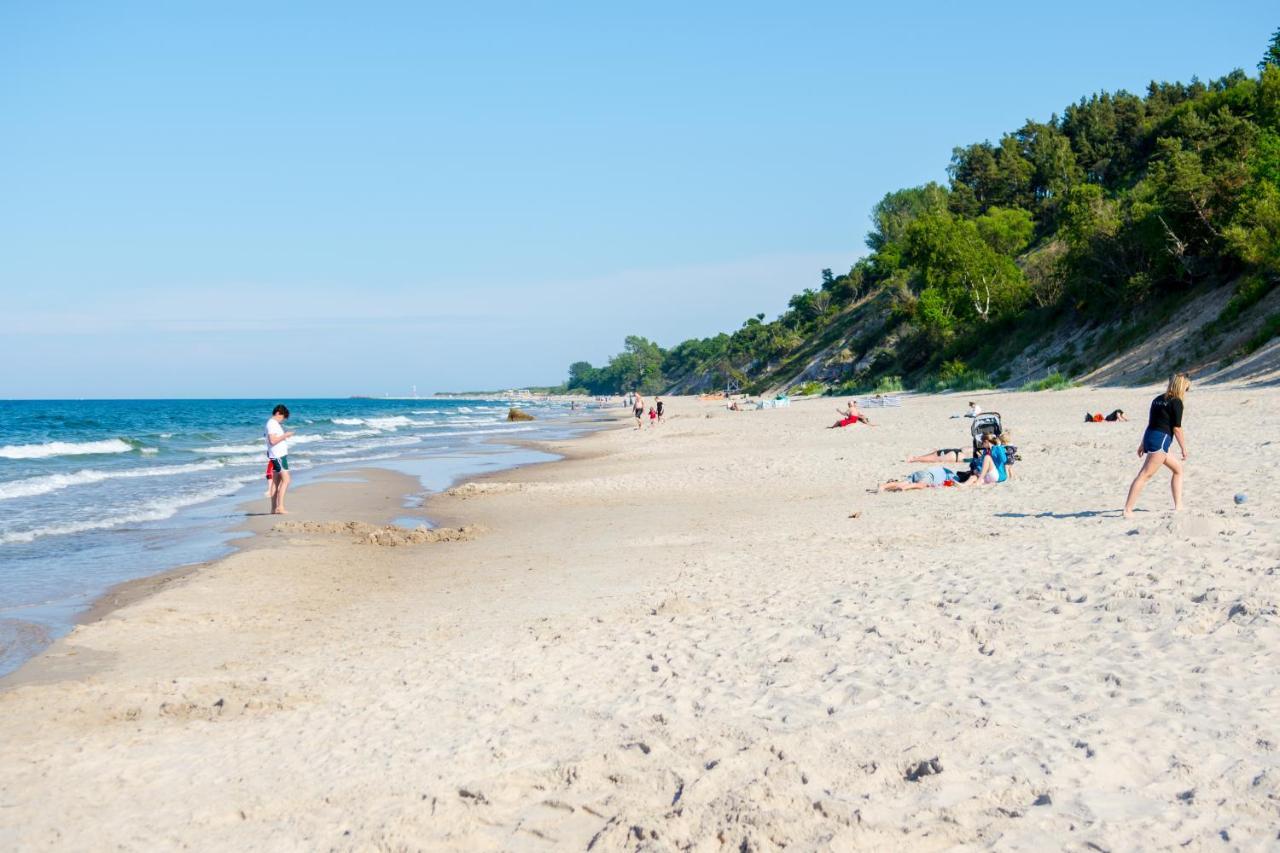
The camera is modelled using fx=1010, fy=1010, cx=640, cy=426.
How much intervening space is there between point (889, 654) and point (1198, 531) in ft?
12.3

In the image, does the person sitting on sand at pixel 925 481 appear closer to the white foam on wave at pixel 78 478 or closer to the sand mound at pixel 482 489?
the sand mound at pixel 482 489

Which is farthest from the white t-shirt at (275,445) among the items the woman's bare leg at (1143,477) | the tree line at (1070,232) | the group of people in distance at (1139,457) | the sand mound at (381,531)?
the tree line at (1070,232)

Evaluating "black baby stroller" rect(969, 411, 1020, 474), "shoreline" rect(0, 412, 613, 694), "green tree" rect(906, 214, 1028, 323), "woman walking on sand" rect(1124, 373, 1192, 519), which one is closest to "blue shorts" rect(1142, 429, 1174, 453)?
"woman walking on sand" rect(1124, 373, 1192, 519)

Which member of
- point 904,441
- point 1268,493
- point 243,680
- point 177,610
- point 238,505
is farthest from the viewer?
point 904,441

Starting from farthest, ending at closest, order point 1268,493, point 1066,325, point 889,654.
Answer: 1. point 1066,325
2. point 1268,493
3. point 889,654

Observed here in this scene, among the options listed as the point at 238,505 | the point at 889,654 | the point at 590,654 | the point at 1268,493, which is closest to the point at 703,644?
the point at 590,654

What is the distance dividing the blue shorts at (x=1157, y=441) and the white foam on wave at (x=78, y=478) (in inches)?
794

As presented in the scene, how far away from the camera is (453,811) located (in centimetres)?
457

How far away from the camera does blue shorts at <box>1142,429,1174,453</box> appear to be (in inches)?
383

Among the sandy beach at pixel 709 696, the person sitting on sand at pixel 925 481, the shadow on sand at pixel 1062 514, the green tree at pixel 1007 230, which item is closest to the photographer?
the sandy beach at pixel 709 696

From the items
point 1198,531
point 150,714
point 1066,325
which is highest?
point 1066,325

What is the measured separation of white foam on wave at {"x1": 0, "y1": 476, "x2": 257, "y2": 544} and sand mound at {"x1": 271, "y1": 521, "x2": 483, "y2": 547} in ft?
9.63

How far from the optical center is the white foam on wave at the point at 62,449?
3581 centimetres

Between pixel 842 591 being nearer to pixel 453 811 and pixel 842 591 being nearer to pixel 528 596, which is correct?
pixel 528 596
